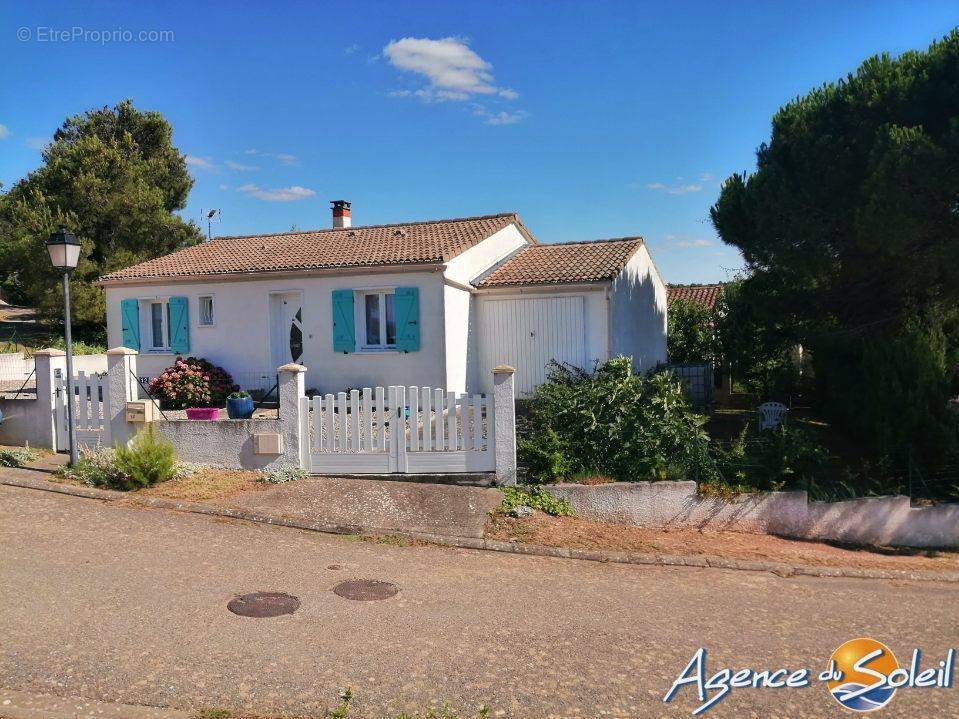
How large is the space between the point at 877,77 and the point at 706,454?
663 cm

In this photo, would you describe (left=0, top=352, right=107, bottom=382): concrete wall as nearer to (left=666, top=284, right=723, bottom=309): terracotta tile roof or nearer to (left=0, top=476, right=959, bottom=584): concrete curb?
(left=0, top=476, right=959, bottom=584): concrete curb

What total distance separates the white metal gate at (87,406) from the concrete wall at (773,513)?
633cm

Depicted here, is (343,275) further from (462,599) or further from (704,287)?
(704,287)

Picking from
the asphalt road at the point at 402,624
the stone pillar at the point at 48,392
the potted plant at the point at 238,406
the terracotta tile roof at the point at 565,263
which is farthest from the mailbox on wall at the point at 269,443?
the terracotta tile roof at the point at 565,263

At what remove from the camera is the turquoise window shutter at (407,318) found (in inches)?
561

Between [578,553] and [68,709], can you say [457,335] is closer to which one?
[578,553]

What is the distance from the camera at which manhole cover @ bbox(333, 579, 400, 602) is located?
6.20 metres

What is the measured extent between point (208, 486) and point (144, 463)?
0.86 metres

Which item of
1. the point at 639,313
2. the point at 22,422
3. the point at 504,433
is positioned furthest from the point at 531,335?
the point at 22,422

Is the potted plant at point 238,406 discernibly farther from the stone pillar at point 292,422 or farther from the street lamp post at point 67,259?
the street lamp post at point 67,259

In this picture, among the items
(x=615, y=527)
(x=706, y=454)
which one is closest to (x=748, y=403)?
(x=706, y=454)

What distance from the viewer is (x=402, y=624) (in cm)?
561

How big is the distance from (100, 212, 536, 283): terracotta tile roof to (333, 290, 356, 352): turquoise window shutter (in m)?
0.60

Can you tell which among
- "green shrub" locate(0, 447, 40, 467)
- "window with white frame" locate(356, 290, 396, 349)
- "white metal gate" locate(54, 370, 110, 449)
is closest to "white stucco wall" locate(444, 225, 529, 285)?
"window with white frame" locate(356, 290, 396, 349)
